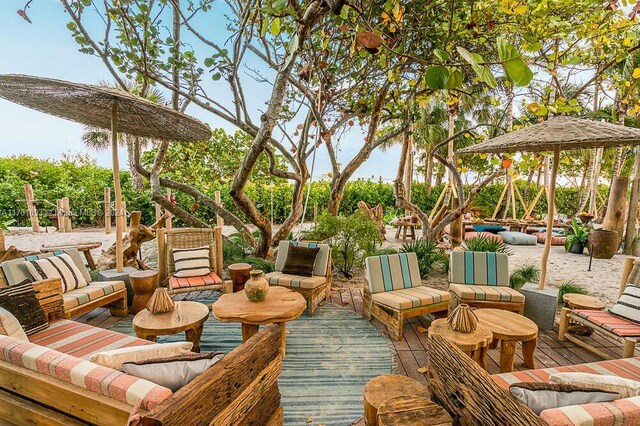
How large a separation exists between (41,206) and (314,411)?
40.6 feet

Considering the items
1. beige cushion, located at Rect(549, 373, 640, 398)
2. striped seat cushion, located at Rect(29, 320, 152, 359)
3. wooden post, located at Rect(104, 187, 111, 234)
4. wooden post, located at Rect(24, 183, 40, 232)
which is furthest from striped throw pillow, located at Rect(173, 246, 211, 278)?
wooden post, located at Rect(24, 183, 40, 232)

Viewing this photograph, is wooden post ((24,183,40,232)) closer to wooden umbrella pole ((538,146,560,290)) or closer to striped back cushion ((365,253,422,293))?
striped back cushion ((365,253,422,293))

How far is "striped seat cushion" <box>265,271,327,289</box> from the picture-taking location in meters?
4.00

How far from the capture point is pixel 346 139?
7004mm

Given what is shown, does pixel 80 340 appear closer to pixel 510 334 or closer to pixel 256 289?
pixel 256 289

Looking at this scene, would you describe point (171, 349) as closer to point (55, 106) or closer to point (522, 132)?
point (55, 106)

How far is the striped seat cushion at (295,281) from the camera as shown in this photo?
4.00 m

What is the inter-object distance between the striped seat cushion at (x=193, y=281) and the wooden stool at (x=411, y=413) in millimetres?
3091

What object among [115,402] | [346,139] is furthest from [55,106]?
[346,139]

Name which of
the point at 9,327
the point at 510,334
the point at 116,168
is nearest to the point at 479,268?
the point at 510,334

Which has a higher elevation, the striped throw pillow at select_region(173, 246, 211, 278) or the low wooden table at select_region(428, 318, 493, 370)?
the striped throw pillow at select_region(173, 246, 211, 278)

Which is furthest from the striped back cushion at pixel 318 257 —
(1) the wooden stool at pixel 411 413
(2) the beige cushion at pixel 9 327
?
(2) the beige cushion at pixel 9 327

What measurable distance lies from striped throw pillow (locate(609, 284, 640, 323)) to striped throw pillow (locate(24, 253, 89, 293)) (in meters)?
5.48

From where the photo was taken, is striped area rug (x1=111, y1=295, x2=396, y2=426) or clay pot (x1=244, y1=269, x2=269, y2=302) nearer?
striped area rug (x1=111, y1=295, x2=396, y2=426)
